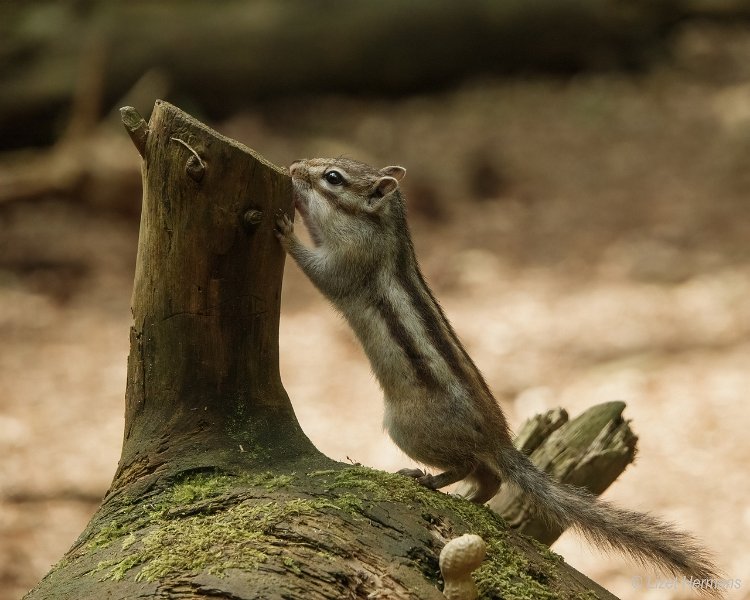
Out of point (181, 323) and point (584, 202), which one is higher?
point (584, 202)

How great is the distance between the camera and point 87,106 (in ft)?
36.7

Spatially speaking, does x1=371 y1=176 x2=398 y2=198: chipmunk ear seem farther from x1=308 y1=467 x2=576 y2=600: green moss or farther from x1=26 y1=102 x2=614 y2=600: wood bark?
x1=308 y1=467 x2=576 y2=600: green moss

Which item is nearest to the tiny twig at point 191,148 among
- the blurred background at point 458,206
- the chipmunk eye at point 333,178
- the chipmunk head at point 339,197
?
the chipmunk head at point 339,197

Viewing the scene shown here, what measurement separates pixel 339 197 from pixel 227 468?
181 cm

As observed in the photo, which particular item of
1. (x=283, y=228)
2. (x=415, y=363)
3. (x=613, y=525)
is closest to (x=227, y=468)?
(x=283, y=228)

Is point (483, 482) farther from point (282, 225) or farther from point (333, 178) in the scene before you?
point (333, 178)

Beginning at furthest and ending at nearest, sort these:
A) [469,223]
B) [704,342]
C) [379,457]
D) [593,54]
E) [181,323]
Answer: [593,54] < [469,223] < [704,342] < [379,457] < [181,323]

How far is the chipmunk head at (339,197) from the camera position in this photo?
15.5 ft

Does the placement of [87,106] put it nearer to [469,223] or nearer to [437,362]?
[469,223]

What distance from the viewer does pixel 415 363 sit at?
4.12m

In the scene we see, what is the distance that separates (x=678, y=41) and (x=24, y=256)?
1008cm

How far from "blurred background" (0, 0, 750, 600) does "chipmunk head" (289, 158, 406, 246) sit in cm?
224

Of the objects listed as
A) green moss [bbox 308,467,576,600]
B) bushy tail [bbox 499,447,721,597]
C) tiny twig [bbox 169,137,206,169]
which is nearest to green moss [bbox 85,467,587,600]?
green moss [bbox 308,467,576,600]

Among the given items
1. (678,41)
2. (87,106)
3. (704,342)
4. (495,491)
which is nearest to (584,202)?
(704,342)
